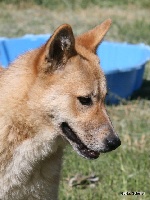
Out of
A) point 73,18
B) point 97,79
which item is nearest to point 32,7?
point 73,18

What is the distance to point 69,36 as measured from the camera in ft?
14.5

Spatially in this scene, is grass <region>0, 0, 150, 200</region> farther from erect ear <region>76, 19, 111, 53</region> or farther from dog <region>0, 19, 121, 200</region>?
erect ear <region>76, 19, 111, 53</region>

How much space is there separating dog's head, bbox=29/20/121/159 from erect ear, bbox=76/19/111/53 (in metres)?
0.32

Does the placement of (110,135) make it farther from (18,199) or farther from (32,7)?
(32,7)

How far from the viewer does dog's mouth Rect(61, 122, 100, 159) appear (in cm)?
445

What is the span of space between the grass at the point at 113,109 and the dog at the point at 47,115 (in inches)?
46.0

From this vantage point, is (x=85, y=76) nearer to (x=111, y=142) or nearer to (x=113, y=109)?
(x=111, y=142)

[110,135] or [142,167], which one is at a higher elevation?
[110,135]

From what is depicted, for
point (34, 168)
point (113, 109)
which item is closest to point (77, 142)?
point (34, 168)

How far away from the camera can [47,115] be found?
4.45m

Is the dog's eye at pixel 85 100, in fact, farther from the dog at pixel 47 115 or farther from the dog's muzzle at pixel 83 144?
the dog's muzzle at pixel 83 144

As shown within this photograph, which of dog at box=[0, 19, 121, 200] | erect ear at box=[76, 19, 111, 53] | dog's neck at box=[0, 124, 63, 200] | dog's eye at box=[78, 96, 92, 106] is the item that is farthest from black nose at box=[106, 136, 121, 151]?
erect ear at box=[76, 19, 111, 53]

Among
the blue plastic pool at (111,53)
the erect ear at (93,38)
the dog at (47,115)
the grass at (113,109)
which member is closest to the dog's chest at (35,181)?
the dog at (47,115)

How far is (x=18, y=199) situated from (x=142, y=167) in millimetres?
1961
